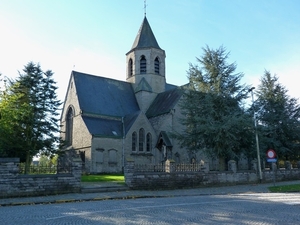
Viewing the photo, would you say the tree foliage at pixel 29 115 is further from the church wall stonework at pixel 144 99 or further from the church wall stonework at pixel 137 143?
the church wall stonework at pixel 144 99

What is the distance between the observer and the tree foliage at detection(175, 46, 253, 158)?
2206 cm

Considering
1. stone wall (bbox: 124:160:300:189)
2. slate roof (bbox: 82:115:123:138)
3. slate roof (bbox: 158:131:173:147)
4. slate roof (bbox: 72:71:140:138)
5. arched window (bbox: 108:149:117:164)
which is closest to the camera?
stone wall (bbox: 124:160:300:189)

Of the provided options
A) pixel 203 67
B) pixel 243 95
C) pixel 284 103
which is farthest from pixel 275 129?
pixel 203 67

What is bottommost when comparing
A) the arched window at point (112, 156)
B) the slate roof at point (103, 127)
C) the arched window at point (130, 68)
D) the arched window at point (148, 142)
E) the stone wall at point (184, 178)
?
the stone wall at point (184, 178)

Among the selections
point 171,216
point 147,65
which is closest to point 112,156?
point 147,65

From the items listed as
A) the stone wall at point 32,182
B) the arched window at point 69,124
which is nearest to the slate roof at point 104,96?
the arched window at point 69,124

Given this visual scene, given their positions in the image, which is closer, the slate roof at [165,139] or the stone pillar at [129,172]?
the stone pillar at [129,172]

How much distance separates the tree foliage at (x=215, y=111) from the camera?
2206 centimetres

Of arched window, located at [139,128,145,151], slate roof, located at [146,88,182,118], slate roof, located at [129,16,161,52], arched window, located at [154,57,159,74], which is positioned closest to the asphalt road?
arched window, located at [139,128,145,151]

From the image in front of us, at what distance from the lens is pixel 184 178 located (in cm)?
1869

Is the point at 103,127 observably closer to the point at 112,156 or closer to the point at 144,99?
the point at 112,156

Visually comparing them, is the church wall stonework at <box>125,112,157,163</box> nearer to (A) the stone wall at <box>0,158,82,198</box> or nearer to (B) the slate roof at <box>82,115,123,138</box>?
(B) the slate roof at <box>82,115,123,138</box>

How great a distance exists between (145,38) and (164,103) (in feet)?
34.7

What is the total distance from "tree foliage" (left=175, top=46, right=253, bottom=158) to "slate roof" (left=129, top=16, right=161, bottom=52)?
16.5m
